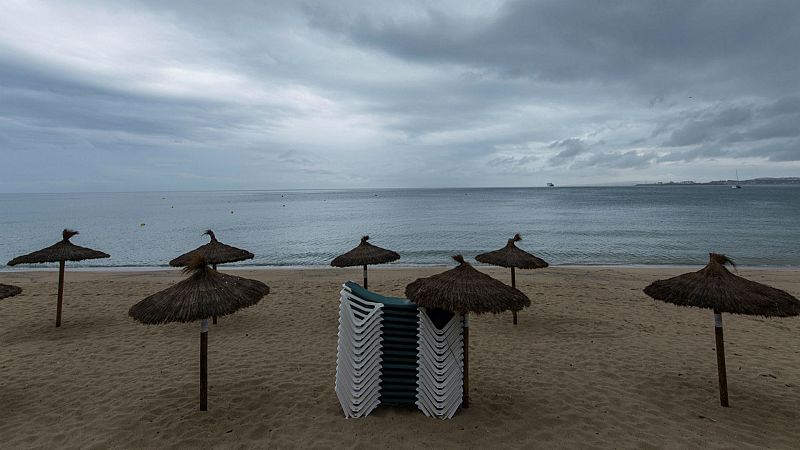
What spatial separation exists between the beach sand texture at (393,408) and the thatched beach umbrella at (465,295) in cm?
129

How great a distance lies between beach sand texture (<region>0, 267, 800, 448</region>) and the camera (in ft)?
16.7

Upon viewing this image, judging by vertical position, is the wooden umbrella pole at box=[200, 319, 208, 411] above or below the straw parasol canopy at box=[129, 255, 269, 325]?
below

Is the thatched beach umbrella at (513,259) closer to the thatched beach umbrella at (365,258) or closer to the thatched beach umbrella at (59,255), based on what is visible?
the thatched beach umbrella at (365,258)

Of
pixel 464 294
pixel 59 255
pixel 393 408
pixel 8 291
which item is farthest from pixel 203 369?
pixel 59 255

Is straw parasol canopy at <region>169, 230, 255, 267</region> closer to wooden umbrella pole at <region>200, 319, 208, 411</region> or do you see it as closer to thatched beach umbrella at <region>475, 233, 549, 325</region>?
wooden umbrella pole at <region>200, 319, 208, 411</region>

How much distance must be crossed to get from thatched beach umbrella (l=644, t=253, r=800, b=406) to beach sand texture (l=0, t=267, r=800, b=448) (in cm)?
130

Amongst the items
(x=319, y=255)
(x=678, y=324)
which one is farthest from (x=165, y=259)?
(x=678, y=324)

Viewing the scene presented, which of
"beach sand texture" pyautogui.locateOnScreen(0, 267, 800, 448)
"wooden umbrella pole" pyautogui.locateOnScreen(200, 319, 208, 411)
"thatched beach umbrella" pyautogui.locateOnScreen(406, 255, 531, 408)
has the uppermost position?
"thatched beach umbrella" pyautogui.locateOnScreen(406, 255, 531, 408)

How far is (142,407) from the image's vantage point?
5.82 meters

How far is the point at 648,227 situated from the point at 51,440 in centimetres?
4410

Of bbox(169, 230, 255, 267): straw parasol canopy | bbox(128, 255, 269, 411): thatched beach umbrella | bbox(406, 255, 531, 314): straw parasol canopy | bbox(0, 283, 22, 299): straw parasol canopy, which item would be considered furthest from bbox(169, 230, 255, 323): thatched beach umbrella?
bbox(406, 255, 531, 314): straw parasol canopy

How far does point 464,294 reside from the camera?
17.3 ft

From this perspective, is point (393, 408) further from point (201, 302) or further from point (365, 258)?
point (365, 258)

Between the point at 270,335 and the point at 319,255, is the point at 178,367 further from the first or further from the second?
the point at 319,255
